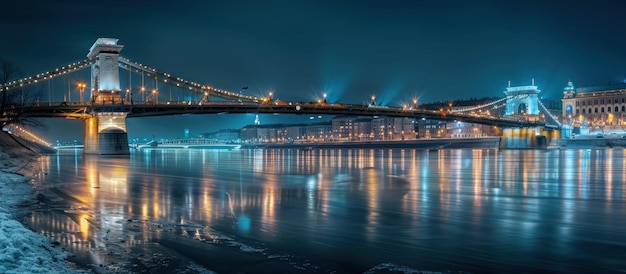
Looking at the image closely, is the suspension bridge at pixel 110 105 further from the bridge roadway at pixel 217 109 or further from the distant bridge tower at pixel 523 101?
the distant bridge tower at pixel 523 101

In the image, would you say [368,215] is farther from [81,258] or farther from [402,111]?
[402,111]

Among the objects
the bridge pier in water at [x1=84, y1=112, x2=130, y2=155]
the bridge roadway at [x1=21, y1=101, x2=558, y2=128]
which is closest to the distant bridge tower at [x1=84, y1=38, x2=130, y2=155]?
the bridge pier in water at [x1=84, y1=112, x2=130, y2=155]

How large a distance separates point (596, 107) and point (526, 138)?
55.6 m

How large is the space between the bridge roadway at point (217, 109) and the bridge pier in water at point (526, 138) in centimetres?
1057

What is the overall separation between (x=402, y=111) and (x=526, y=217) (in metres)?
81.2

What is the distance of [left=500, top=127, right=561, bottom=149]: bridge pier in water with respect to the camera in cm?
10894

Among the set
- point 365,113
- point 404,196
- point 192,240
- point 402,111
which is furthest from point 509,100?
point 192,240

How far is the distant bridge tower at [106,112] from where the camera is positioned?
6700cm

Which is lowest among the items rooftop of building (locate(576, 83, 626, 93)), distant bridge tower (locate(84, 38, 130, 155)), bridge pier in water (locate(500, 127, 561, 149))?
bridge pier in water (locate(500, 127, 561, 149))

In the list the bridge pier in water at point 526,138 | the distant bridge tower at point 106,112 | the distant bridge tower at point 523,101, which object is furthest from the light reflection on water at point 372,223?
the distant bridge tower at point 523,101

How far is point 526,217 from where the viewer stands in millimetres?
13742

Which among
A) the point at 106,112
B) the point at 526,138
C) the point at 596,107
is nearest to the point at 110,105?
the point at 106,112

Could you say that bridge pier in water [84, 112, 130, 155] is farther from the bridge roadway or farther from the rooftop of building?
the rooftop of building

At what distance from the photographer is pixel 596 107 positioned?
15212 centimetres
